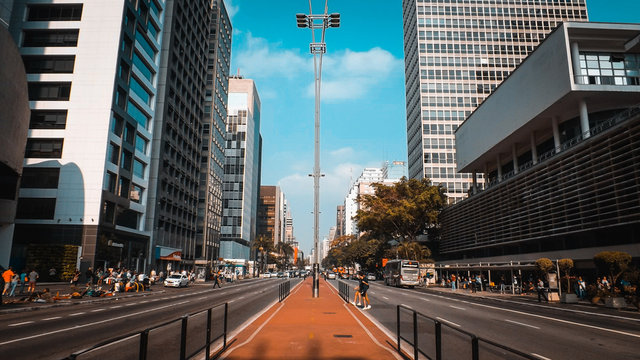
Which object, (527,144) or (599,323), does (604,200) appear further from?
(527,144)

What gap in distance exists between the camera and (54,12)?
48.3 metres

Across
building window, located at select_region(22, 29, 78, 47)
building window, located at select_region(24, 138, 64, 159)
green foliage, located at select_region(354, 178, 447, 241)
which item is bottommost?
green foliage, located at select_region(354, 178, 447, 241)

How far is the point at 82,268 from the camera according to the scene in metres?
42.6

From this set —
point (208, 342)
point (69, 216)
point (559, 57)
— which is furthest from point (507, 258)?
point (69, 216)

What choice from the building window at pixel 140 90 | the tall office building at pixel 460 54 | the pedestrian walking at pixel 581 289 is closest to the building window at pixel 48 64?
the building window at pixel 140 90

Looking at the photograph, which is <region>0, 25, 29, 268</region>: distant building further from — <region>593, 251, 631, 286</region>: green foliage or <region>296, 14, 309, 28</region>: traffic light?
<region>593, 251, 631, 286</region>: green foliage

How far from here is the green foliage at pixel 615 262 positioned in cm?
2438

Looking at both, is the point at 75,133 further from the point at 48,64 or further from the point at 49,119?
the point at 48,64

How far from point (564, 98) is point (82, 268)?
167ft

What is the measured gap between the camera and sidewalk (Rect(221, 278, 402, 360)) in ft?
29.7

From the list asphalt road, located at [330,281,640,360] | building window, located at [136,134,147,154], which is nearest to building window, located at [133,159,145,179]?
building window, located at [136,134,147,154]

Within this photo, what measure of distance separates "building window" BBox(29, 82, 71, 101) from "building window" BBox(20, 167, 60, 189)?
322 inches

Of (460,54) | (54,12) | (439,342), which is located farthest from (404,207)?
(439,342)

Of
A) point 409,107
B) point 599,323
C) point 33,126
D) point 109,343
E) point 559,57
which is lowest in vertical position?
point 599,323
